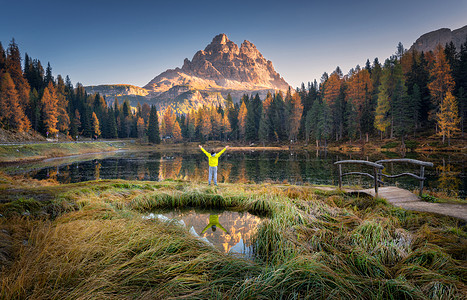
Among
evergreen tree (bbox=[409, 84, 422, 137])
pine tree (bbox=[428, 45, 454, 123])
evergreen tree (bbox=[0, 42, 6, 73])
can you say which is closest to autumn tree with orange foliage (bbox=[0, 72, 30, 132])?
evergreen tree (bbox=[0, 42, 6, 73])

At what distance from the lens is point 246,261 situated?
3.29 m

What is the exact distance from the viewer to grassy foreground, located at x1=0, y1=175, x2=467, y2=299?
2.49 m

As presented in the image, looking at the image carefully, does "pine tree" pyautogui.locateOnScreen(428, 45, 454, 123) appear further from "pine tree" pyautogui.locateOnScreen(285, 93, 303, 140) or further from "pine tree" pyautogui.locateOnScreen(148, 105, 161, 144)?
"pine tree" pyautogui.locateOnScreen(148, 105, 161, 144)

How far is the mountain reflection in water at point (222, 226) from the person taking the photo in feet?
15.3

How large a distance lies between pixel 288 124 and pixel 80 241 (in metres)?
68.7

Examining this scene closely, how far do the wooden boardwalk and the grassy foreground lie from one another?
0.46 m

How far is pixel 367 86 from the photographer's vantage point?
172 feet

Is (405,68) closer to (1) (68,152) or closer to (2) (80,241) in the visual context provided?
(2) (80,241)

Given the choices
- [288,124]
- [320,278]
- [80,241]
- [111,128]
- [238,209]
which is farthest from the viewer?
[111,128]

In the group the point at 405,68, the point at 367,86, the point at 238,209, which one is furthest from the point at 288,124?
the point at 238,209

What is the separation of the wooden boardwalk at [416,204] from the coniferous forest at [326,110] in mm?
38813

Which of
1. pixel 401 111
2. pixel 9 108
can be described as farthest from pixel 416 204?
pixel 9 108

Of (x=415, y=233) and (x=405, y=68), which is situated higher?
(x=405, y=68)

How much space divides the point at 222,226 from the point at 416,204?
5550mm
